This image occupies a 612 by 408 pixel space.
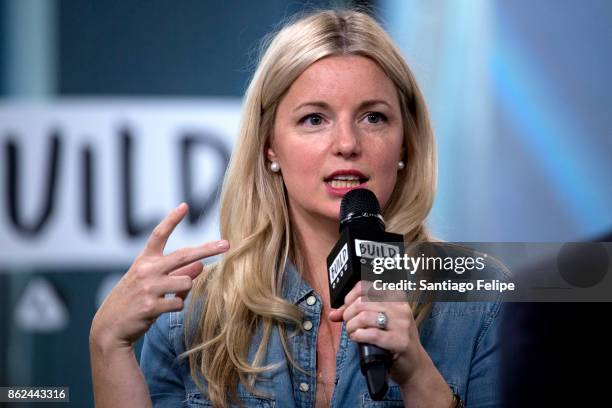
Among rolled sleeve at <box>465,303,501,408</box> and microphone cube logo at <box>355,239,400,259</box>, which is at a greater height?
microphone cube logo at <box>355,239,400,259</box>

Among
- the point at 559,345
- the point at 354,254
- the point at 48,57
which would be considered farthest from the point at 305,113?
the point at 559,345

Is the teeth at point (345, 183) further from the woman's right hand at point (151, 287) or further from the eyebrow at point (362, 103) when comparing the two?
the woman's right hand at point (151, 287)

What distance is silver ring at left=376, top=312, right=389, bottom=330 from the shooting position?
4.14ft

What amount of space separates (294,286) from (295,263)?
8 cm

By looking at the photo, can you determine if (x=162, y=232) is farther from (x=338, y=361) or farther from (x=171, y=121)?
(x=171, y=121)

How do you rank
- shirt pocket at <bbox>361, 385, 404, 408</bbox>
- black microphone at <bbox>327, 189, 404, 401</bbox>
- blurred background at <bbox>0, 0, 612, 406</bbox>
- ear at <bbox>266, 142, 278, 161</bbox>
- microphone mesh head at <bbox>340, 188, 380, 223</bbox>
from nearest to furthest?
black microphone at <bbox>327, 189, 404, 401</bbox>, microphone mesh head at <bbox>340, 188, 380, 223</bbox>, shirt pocket at <bbox>361, 385, 404, 408</bbox>, ear at <bbox>266, 142, 278, 161</bbox>, blurred background at <bbox>0, 0, 612, 406</bbox>

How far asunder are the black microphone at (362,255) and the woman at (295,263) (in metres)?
0.33

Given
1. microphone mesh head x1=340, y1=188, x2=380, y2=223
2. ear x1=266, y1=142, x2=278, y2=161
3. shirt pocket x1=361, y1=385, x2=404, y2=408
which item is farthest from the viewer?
ear x1=266, y1=142, x2=278, y2=161

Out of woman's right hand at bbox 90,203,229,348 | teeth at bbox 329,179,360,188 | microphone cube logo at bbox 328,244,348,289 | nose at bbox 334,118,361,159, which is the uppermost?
nose at bbox 334,118,361,159

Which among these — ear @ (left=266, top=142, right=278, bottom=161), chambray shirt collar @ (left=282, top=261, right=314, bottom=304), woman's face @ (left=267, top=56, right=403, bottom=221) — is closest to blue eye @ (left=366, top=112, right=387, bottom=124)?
woman's face @ (left=267, top=56, right=403, bottom=221)

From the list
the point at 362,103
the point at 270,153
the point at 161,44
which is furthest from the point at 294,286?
the point at 161,44

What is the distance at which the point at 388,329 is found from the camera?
4.22 ft

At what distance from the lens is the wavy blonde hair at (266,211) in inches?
71.1

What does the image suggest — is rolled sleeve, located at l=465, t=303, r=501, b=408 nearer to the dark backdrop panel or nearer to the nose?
the nose
